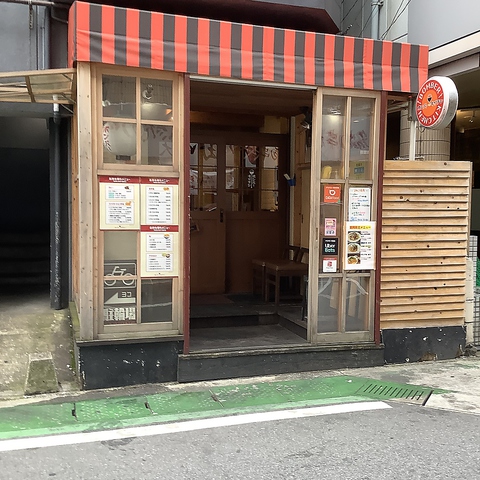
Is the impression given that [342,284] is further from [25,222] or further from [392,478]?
[25,222]

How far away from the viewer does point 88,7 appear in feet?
17.3

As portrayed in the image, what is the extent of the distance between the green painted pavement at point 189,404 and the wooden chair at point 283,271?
2.13 metres

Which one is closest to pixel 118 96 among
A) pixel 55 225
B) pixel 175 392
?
pixel 55 225

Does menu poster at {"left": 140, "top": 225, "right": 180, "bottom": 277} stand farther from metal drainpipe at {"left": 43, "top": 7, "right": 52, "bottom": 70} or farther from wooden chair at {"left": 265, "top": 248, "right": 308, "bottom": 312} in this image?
metal drainpipe at {"left": 43, "top": 7, "right": 52, "bottom": 70}

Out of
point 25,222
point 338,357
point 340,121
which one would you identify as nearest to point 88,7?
point 340,121

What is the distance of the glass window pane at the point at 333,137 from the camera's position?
251 inches

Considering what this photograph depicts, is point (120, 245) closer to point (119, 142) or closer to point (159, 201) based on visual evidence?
point (159, 201)

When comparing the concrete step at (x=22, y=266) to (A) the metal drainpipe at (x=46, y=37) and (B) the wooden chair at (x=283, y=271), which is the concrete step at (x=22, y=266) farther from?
(B) the wooden chair at (x=283, y=271)

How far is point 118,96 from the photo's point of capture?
5.64 meters

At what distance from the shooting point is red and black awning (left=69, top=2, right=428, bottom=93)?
17.5 feet

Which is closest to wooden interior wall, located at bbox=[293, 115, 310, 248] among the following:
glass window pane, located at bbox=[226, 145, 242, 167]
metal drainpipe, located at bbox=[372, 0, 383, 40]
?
glass window pane, located at bbox=[226, 145, 242, 167]

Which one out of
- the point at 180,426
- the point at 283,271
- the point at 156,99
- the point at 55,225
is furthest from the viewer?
the point at 283,271

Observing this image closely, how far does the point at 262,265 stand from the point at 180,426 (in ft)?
13.7

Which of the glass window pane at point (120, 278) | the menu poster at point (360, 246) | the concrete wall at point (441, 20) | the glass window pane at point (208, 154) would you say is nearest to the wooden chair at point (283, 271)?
the menu poster at point (360, 246)
